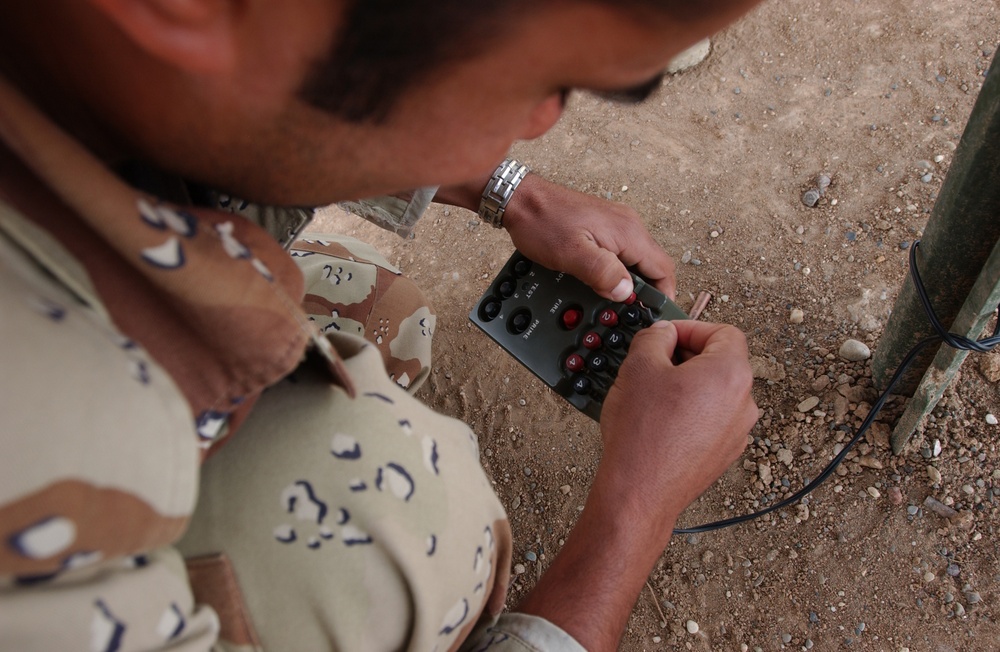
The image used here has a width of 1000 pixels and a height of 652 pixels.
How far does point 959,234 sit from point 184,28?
892mm

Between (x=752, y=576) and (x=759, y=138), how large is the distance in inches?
34.6

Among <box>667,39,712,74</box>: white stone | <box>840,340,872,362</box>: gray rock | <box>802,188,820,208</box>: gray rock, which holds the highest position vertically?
<box>667,39,712,74</box>: white stone

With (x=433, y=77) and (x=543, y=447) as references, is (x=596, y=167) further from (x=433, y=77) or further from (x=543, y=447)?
(x=433, y=77)

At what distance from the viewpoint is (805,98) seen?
1.52 metres

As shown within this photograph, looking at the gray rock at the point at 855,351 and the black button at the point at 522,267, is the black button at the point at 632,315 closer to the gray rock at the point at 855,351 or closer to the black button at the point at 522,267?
the black button at the point at 522,267

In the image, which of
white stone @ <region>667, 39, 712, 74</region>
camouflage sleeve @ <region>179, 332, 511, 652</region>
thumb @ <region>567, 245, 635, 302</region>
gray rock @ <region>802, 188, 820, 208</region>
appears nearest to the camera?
camouflage sleeve @ <region>179, 332, 511, 652</region>

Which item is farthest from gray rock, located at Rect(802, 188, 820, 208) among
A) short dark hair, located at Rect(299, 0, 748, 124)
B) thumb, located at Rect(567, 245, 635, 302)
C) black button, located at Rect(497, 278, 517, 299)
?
short dark hair, located at Rect(299, 0, 748, 124)

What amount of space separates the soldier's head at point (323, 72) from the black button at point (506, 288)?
602 millimetres

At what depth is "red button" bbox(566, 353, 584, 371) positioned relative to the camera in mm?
1105

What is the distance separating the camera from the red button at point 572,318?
114 centimetres

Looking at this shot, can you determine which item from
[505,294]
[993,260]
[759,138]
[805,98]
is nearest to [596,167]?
[759,138]

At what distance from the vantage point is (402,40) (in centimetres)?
45

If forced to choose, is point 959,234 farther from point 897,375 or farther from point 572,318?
point 572,318

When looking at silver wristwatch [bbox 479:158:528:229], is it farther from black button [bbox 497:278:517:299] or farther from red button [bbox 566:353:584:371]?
red button [bbox 566:353:584:371]
